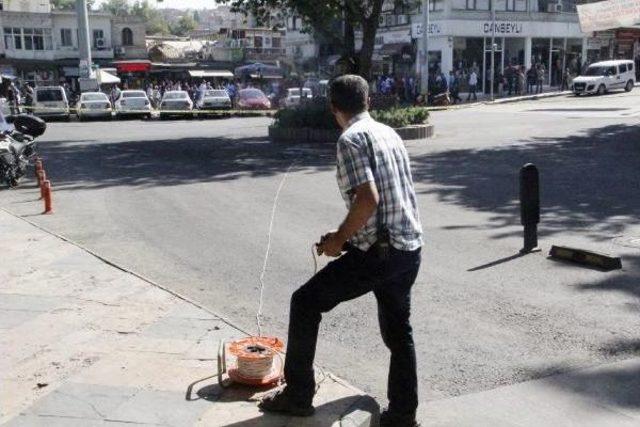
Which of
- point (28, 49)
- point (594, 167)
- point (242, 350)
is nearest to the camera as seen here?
point (242, 350)

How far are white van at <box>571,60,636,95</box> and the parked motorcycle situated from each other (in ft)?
106

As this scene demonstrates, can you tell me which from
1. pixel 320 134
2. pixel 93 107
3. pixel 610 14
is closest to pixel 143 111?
pixel 93 107

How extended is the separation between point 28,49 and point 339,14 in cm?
4918

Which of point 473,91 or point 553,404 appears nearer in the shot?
point 553,404

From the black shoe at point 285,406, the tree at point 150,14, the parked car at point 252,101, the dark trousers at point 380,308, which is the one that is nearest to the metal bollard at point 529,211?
the dark trousers at point 380,308

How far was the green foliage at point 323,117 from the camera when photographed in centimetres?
2083

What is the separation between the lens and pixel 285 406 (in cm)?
407

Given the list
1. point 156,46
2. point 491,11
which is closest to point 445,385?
point 491,11

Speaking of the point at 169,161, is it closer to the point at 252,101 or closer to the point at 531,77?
the point at 252,101

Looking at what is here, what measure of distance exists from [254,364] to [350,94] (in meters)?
1.77

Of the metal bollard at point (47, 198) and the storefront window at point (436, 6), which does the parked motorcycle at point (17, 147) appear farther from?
the storefront window at point (436, 6)

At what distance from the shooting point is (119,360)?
502 cm

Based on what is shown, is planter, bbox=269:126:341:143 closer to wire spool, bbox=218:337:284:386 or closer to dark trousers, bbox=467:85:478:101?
wire spool, bbox=218:337:284:386

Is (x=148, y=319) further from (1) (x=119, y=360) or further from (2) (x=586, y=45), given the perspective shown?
(2) (x=586, y=45)
